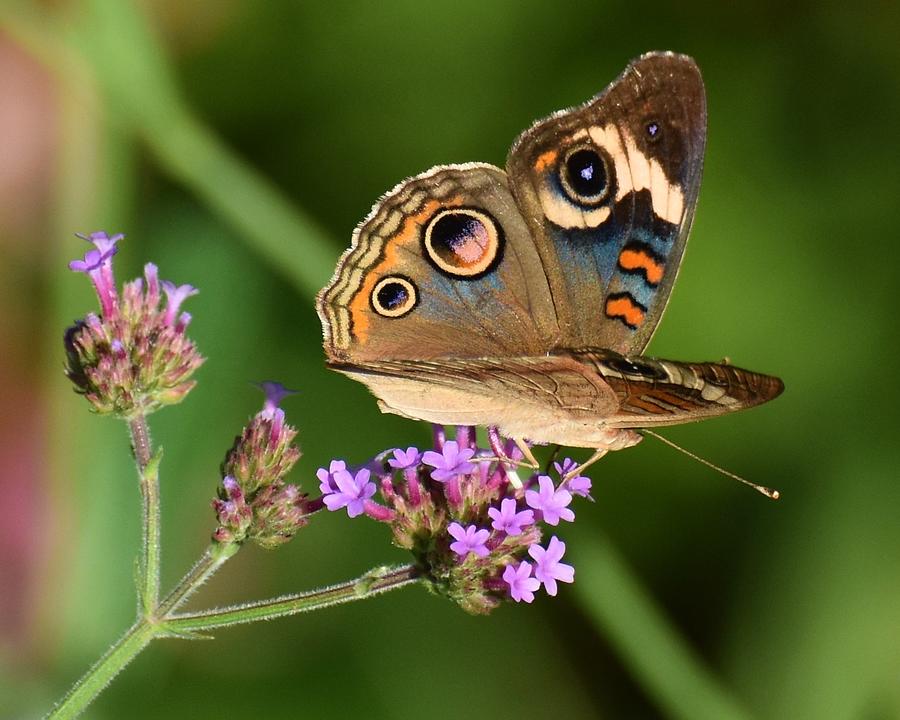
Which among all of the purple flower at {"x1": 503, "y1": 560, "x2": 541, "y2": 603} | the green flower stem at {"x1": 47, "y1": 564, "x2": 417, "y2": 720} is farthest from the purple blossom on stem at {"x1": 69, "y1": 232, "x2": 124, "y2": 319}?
the purple flower at {"x1": 503, "y1": 560, "x2": 541, "y2": 603}

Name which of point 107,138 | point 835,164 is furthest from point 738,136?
point 107,138

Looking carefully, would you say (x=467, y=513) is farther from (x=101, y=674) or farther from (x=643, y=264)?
(x=101, y=674)

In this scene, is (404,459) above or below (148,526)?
above

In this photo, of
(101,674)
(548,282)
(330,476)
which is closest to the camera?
(101,674)

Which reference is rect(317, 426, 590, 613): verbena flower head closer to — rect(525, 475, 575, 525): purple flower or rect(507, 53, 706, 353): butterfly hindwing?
rect(525, 475, 575, 525): purple flower

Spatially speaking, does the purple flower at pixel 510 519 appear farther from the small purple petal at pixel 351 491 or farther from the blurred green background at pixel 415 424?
the blurred green background at pixel 415 424

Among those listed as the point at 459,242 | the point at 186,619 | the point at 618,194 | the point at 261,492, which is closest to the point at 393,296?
the point at 459,242
